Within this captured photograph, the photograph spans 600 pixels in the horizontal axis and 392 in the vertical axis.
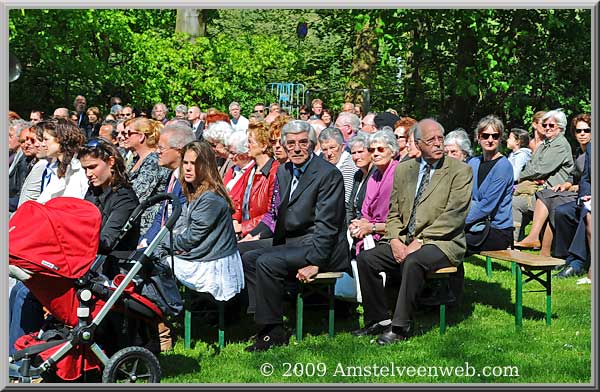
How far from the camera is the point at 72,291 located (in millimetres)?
5879

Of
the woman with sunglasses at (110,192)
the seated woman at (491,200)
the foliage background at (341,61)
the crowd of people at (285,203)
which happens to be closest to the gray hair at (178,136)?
the crowd of people at (285,203)

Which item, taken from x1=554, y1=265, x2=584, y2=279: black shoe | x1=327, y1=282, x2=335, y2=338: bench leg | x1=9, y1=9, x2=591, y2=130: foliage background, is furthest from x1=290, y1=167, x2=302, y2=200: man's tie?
x1=9, y1=9, x2=591, y2=130: foliage background

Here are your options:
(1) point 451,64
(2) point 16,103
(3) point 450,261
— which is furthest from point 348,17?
(3) point 450,261

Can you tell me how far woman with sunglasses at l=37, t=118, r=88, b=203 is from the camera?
24.8 feet

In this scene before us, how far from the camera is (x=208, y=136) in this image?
9.53m

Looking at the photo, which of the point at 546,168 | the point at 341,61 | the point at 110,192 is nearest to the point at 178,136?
the point at 110,192

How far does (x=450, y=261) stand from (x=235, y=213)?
222 centimetres

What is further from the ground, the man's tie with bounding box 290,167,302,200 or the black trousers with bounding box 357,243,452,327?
the man's tie with bounding box 290,167,302,200

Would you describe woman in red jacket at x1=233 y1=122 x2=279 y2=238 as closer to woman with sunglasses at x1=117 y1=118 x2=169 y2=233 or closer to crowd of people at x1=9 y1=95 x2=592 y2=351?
crowd of people at x1=9 y1=95 x2=592 y2=351

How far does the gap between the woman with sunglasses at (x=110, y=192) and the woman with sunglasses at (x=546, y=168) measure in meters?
5.56

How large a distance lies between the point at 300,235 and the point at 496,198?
91.1 inches

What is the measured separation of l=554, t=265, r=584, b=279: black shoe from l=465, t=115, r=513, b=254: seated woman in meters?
1.27

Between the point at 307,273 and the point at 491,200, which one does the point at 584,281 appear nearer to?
the point at 491,200

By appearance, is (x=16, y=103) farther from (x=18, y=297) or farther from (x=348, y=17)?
(x=18, y=297)
